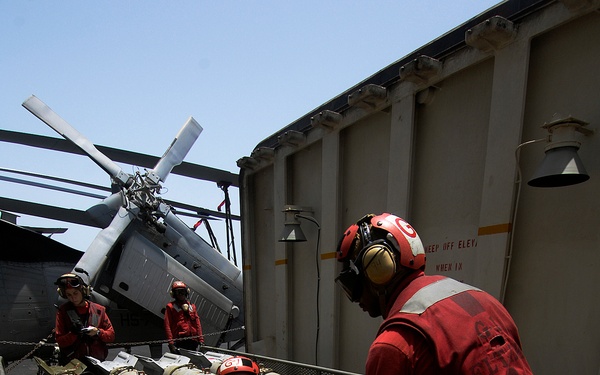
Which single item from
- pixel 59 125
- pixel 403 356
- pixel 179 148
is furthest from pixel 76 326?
pixel 179 148

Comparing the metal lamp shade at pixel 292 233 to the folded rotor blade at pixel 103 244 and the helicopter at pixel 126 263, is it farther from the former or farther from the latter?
the folded rotor blade at pixel 103 244

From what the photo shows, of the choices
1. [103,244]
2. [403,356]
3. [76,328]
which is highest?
[103,244]

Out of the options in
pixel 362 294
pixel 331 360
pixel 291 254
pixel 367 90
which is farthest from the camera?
pixel 291 254

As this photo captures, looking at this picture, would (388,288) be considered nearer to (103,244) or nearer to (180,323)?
(180,323)

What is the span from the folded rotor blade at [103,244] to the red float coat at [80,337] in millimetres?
5185

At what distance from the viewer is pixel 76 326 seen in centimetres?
633

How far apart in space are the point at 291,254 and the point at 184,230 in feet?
28.3

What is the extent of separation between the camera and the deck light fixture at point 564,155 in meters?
3.26

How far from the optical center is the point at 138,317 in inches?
563

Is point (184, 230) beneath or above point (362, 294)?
above

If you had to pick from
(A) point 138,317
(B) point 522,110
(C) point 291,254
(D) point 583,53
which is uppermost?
(D) point 583,53

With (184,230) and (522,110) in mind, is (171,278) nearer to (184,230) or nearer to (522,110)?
(184,230)

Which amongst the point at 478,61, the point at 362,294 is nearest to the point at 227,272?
the point at 478,61

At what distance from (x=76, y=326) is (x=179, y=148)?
30.8 ft
